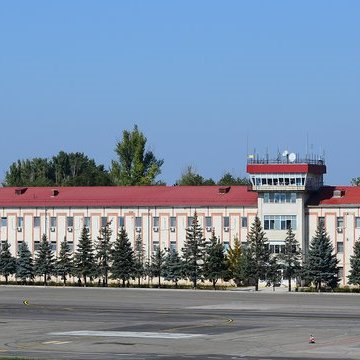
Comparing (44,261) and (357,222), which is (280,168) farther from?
(44,261)

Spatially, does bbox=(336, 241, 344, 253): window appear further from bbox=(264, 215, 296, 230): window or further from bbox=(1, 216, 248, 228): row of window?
bbox=(1, 216, 248, 228): row of window

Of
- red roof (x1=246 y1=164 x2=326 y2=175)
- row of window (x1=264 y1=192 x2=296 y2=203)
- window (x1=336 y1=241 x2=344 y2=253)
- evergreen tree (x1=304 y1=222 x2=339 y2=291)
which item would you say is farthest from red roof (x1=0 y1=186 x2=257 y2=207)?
evergreen tree (x1=304 y1=222 x2=339 y2=291)

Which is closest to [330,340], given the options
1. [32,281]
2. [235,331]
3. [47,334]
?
[235,331]

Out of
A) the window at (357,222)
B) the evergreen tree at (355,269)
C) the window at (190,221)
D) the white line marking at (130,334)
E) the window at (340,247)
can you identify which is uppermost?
the window at (190,221)


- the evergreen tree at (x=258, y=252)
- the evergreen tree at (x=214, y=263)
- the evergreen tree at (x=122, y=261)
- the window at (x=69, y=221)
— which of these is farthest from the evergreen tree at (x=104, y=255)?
the evergreen tree at (x=258, y=252)

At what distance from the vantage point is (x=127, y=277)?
423 feet

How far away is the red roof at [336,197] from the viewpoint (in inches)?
5022

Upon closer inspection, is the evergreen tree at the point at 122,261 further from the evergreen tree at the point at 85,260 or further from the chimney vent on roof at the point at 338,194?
the chimney vent on roof at the point at 338,194

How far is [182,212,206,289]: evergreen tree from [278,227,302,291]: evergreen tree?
8.44 m

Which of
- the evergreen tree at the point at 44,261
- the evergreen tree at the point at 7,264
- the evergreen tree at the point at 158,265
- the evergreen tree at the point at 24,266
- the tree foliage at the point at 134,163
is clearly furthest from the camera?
the tree foliage at the point at 134,163

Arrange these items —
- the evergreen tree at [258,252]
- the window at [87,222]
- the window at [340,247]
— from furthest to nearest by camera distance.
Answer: the window at [87,222], the window at [340,247], the evergreen tree at [258,252]

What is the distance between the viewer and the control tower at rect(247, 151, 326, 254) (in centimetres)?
12800

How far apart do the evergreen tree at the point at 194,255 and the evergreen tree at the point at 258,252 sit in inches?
222

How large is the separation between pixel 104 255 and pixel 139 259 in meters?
3.65
